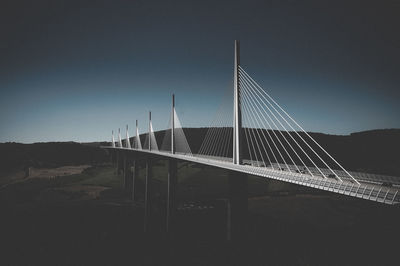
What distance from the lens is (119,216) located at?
31844 millimetres

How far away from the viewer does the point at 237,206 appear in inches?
731

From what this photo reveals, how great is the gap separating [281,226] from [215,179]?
89.8ft

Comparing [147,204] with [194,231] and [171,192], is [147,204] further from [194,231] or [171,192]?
[194,231]

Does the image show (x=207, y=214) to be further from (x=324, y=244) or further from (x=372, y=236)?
(x=372, y=236)

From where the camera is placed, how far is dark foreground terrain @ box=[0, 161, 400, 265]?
19078 mm

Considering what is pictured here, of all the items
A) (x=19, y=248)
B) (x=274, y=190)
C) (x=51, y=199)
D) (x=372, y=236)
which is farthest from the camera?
(x=274, y=190)

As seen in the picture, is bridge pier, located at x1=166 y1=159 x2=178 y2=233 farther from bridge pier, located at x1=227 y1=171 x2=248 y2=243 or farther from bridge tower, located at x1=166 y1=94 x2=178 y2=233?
bridge pier, located at x1=227 y1=171 x2=248 y2=243

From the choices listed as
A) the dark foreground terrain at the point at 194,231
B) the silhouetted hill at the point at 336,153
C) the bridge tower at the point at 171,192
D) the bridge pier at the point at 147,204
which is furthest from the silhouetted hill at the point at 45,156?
the bridge tower at the point at 171,192

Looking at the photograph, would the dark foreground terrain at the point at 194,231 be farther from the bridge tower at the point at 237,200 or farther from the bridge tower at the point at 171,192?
the bridge tower at the point at 237,200

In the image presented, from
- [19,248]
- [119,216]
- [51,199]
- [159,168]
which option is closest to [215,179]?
[159,168]

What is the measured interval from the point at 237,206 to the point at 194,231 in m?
10.0

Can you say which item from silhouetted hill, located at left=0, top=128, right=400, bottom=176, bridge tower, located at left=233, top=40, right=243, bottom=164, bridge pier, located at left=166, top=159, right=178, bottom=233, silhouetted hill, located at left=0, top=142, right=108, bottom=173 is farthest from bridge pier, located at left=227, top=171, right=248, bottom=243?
silhouetted hill, located at left=0, top=142, right=108, bottom=173

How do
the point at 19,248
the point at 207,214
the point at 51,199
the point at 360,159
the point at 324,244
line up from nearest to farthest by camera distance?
1. the point at 19,248
2. the point at 324,244
3. the point at 207,214
4. the point at 51,199
5. the point at 360,159

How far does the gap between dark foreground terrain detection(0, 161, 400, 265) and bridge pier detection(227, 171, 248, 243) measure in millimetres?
1357
